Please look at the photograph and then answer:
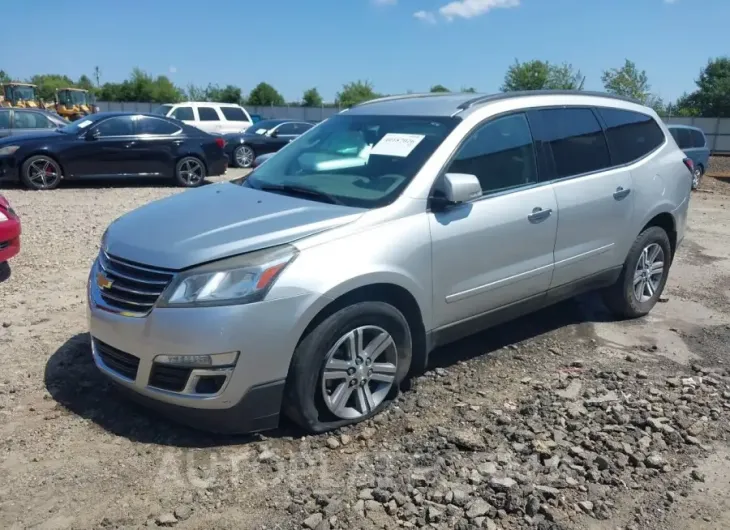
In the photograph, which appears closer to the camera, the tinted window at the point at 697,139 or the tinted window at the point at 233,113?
the tinted window at the point at 697,139

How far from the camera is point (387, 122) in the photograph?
181 inches

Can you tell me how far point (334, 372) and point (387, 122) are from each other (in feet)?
6.05

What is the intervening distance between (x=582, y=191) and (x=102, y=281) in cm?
333

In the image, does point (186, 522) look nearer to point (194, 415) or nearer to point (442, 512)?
point (194, 415)

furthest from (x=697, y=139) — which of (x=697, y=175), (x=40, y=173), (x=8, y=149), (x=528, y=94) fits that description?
(x=8, y=149)

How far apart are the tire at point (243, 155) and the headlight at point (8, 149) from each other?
7.28 m

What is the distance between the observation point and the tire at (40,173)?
12.3 m

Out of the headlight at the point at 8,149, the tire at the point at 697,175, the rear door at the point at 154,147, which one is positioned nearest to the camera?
the headlight at the point at 8,149

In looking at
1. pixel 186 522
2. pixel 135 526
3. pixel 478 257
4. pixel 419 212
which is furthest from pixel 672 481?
pixel 135 526

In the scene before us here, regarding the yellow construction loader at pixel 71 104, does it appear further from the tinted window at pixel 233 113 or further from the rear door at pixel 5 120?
the rear door at pixel 5 120

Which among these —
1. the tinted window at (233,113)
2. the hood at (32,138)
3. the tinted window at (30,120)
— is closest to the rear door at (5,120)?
the tinted window at (30,120)

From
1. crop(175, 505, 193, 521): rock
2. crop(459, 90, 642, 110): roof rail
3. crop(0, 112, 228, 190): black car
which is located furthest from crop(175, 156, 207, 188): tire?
crop(175, 505, 193, 521): rock

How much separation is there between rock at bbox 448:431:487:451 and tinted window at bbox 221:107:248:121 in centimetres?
1919

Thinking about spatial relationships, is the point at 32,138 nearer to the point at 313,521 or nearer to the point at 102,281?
the point at 102,281
